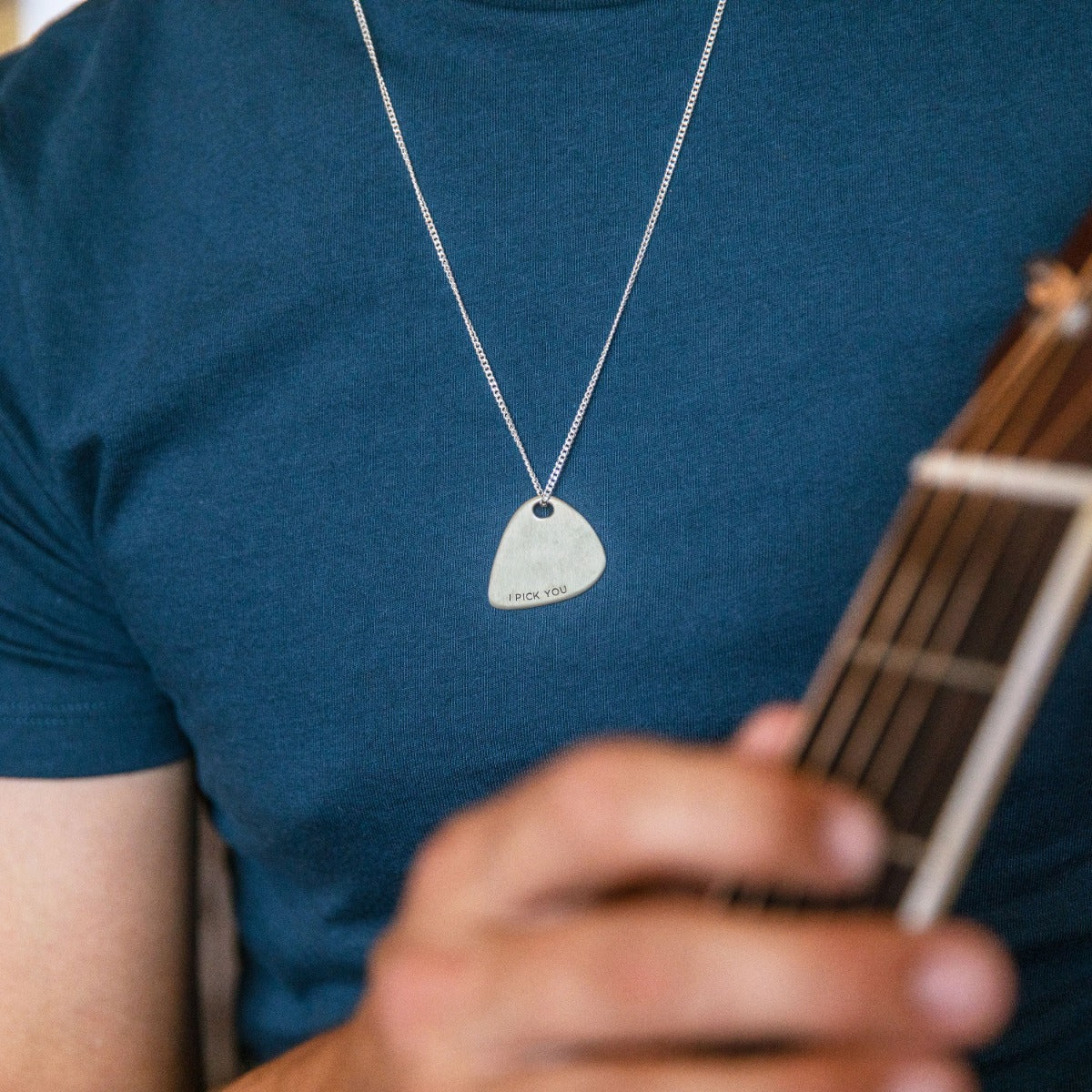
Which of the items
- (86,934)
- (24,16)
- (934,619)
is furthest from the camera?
(24,16)

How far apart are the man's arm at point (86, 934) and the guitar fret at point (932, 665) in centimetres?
63

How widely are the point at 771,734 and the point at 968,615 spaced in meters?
0.09

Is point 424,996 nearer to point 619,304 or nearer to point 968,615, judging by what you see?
point 968,615

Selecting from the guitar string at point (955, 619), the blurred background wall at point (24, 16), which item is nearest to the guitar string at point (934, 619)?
the guitar string at point (955, 619)

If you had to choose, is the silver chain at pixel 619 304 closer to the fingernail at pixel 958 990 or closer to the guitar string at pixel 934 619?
the guitar string at pixel 934 619

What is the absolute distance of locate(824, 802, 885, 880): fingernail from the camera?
13.4 inches

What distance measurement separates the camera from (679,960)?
341 mm

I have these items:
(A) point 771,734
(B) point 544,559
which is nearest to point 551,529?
(B) point 544,559

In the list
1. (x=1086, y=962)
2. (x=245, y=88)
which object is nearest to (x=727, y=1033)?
(x=1086, y=962)

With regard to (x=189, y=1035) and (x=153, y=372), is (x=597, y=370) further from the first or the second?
(x=189, y=1035)

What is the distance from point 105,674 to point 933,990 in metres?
0.69

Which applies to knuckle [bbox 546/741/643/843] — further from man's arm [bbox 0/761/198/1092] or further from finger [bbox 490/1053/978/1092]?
man's arm [bbox 0/761/198/1092]

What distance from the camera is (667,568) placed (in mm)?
741

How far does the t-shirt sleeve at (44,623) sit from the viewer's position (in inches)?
32.2
